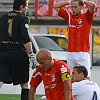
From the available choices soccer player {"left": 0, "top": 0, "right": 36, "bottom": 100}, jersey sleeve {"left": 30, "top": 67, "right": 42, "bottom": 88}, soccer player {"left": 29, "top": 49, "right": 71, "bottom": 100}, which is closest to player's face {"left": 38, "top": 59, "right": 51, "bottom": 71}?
soccer player {"left": 29, "top": 49, "right": 71, "bottom": 100}

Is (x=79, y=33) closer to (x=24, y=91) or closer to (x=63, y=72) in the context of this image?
(x=24, y=91)

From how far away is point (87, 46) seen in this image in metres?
9.44

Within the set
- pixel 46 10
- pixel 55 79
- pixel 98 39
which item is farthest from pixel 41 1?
pixel 55 79

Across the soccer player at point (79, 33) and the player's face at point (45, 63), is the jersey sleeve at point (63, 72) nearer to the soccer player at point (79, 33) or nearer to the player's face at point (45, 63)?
the player's face at point (45, 63)

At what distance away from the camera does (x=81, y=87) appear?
7.65 meters

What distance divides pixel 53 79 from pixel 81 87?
0.86 m

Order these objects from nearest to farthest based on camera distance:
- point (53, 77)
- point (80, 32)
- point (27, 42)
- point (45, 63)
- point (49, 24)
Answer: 1. point (45, 63)
2. point (53, 77)
3. point (27, 42)
4. point (80, 32)
5. point (49, 24)

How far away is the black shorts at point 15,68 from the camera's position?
891 centimetres

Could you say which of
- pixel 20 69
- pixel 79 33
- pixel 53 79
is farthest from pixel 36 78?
pixel 79 33

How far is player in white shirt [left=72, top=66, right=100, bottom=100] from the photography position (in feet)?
25.0

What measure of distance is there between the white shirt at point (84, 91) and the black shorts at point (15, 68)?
1.47 m

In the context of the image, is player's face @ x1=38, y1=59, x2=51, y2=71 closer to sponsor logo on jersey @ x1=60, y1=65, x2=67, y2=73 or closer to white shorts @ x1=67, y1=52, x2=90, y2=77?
sponsor logo on jersey @ x1=60, y1=65, x2=67, y2=73

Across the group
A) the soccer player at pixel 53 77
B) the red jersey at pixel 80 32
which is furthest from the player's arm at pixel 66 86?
the red jersey at pixel 80 32

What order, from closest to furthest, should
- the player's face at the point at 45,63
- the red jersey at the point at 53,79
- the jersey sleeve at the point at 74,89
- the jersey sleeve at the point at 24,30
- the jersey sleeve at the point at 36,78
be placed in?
the player's face at the point at 45,63
the red jersey at the point at 53,79
the jersey sleeve at the point at 36,78
the jersey sleeve at the point at 74,89
the jersey sleeve at the point at 24,30
